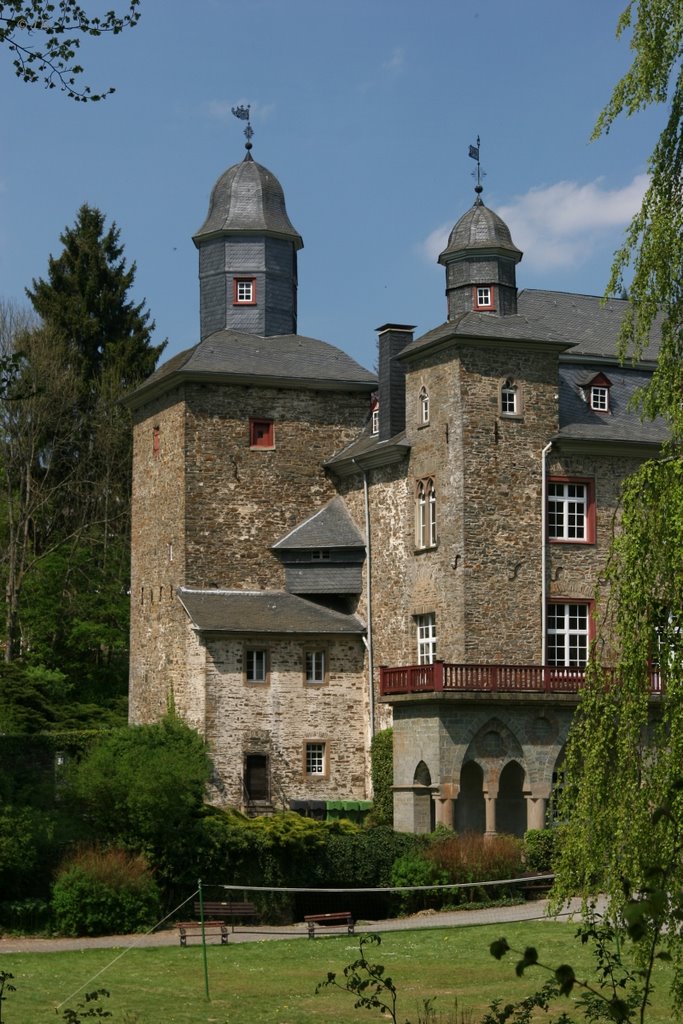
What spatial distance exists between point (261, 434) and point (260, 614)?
4667 mm

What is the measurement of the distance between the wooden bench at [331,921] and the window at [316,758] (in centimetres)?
994

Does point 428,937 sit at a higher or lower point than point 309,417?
lower

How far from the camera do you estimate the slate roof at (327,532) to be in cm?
4128

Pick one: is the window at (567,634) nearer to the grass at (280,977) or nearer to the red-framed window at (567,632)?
the red-framed window at (567,632)

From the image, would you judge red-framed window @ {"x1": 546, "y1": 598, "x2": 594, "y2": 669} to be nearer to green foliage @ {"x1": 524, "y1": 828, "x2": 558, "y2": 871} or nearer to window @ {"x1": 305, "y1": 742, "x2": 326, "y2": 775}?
green foliage @ {"x1": 524, "y1": 828, "x2": 558, "y2": 871}

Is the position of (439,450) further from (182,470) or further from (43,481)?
(43,481)

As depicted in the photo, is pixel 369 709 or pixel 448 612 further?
pixel 369 709

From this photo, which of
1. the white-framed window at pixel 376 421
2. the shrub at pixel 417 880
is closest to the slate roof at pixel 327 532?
the white-framed window at pixel 376 421

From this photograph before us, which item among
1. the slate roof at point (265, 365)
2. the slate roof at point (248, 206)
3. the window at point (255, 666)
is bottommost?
the window at point (255, 666)

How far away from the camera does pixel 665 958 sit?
866cm

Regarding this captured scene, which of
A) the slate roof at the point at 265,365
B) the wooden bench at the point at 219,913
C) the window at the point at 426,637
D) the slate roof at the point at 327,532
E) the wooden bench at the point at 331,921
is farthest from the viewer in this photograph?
the slate roof at the point at 265,365

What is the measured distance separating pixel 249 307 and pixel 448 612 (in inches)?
478

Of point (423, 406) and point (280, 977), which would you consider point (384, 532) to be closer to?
point (423, 406)

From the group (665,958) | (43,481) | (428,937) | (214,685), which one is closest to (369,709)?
(214,685)
